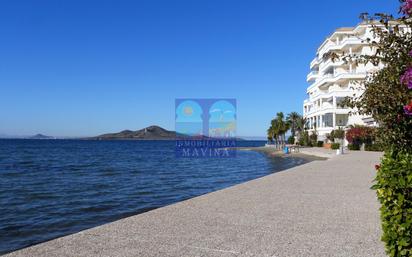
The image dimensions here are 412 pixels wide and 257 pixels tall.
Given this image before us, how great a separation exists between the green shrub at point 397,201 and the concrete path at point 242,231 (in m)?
1.36

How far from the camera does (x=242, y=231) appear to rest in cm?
671

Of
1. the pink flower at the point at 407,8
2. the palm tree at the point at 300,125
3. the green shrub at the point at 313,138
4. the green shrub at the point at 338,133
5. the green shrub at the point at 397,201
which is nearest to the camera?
the pink flower at the point at 407,8

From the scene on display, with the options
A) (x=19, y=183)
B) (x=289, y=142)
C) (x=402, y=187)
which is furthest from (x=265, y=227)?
(x=289, y=142)

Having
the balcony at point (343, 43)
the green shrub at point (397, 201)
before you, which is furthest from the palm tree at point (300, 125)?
the green shrub at point (397, 201)

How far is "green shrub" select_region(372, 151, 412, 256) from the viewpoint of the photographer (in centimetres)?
392

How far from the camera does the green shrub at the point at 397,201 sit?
392cm

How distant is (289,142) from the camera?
296ft

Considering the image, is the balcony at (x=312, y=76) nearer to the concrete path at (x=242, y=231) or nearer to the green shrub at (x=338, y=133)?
the green shrub at (x=338, y=133)

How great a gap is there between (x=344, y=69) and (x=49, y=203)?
5653 cm

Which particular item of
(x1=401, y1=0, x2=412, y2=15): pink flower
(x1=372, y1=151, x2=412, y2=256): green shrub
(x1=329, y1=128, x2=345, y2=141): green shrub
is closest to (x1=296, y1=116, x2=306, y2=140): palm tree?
(x1=329, y1=128, x2=345, y2=141): green shrub

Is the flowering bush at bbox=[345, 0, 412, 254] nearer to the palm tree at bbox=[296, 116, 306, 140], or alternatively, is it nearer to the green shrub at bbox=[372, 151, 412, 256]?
the green shrub at bbox=[372, 151, 412, 256]

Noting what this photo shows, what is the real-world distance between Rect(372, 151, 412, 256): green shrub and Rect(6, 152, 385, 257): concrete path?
53.5 inches

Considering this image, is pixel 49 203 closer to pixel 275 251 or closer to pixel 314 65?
pixel 275 251

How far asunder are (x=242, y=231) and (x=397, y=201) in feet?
10.5
